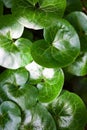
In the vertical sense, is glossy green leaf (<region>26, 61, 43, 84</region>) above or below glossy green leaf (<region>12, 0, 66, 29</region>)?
below

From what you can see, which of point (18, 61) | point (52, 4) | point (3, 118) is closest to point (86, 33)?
point (52, 4)

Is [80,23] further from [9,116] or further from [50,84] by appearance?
[9,116]

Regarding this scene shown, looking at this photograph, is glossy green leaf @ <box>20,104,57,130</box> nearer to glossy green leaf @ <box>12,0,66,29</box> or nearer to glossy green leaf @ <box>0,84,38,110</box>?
glossy green leaf @ <box>0,84,38,110</box>

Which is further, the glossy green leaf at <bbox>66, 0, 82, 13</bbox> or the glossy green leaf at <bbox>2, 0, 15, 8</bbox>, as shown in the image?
the glossy green leaf at <bbox>66, 0, 82, 13</bbox>

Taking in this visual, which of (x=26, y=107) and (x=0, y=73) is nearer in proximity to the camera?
(x=26, y=107)

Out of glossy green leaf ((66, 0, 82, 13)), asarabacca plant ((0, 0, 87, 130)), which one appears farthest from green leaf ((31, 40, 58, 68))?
glossy green leaf ((66, 0, 82, 13))

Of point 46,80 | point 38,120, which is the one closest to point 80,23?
point 46,80

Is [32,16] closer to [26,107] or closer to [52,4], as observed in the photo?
[52,4]
